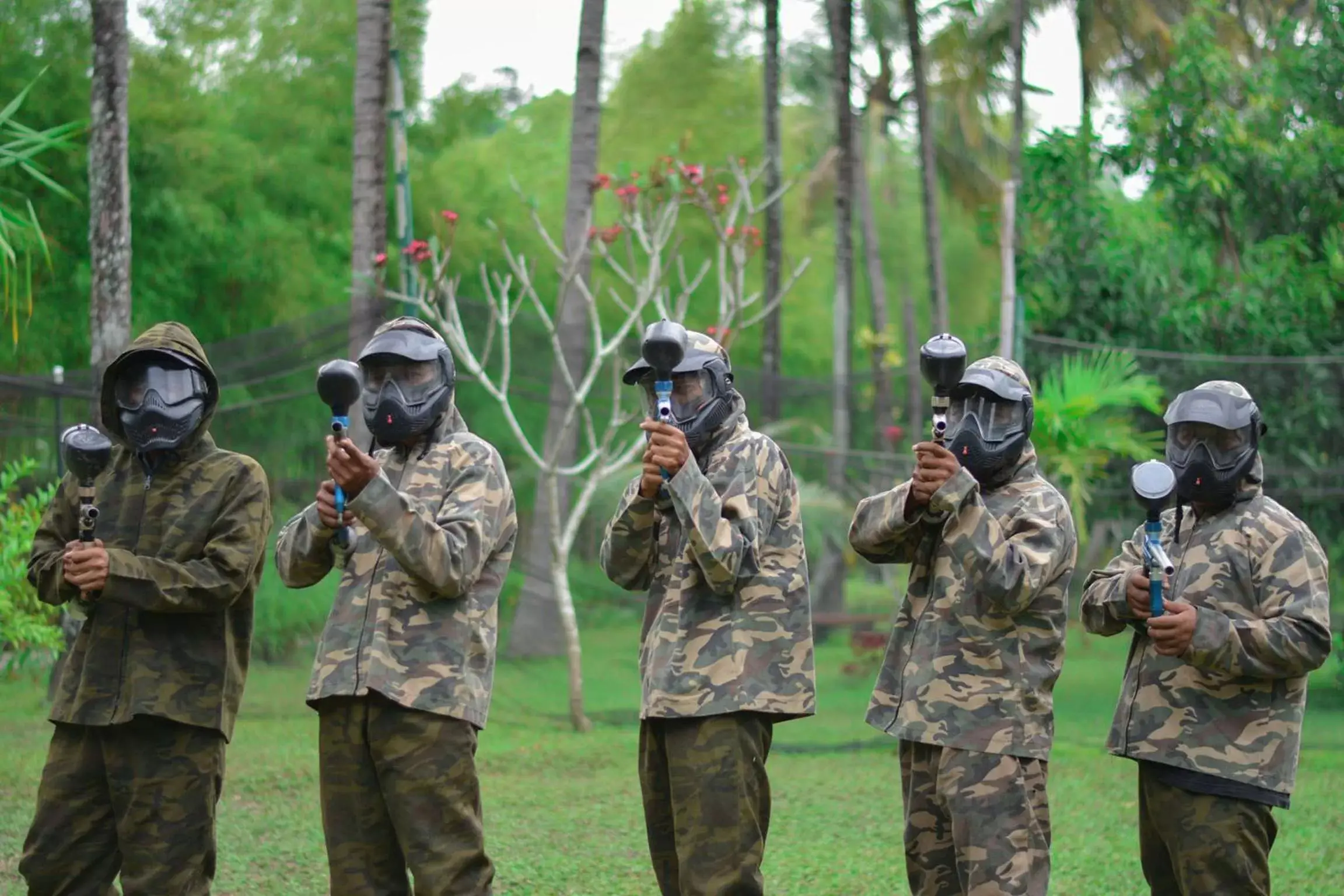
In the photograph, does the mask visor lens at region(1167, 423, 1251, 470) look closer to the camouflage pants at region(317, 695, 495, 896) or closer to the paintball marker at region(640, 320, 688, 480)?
the paintball marker at region(640, 320, 688, 480)

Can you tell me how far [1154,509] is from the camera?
473cm

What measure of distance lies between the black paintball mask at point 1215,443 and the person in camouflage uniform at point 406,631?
2.23 m

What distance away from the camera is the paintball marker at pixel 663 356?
16.3ft

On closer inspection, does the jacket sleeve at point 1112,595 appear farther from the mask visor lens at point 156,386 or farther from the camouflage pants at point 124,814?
the mask visor lens at point 156,386

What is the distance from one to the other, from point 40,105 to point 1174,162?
35.8 ft

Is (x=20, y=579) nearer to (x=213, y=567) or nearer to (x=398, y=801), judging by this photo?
(x=213, y=567)

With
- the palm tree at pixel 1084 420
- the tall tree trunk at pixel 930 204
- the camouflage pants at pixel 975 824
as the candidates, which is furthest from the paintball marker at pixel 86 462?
the tall tree trunk at pixel 930 204

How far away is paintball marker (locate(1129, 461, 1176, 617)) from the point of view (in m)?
4.72

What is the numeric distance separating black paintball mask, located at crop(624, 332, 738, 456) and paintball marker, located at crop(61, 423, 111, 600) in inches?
71.5

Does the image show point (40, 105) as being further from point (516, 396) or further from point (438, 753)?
point (438, 753)

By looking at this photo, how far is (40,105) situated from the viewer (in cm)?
1619

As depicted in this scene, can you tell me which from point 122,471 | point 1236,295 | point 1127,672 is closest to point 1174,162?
point 1236,295

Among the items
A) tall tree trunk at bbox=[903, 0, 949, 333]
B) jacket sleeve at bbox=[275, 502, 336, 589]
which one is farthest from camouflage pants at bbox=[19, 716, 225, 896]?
tall tree trunk at bbox=[903, 0, 949, 333]

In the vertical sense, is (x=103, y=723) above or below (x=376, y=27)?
below
